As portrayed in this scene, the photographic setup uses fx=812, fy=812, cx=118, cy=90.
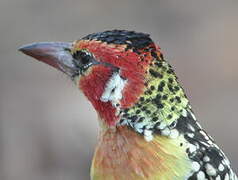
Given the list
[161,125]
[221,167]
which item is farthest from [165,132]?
[221,167]

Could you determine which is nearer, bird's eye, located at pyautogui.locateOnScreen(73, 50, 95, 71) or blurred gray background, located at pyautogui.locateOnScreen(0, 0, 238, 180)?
bird's eye, located at pyautogui.locateOnScreen(73, 50, 95, 71)

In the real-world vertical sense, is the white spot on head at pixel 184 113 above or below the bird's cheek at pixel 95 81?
below

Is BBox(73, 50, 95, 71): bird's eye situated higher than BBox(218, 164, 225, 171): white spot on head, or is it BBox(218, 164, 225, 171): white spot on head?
BBox(73, 50, 95, 71): bird's eye

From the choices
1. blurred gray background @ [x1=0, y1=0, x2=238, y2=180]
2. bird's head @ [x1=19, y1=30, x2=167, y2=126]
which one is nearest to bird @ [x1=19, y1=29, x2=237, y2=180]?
bird's head @ [x1=19, y1=30, x2=167, y2=126]

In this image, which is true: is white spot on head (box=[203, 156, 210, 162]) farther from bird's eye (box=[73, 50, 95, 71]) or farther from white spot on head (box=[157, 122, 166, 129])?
bird's eye (box=[73, 50, 95, 71])

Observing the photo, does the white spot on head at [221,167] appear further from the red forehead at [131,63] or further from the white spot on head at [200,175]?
the red forehead at [131,63]

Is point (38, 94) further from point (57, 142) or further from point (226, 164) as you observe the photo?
point (226, 164)

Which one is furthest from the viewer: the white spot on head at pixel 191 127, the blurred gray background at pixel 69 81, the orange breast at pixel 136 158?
the blurred gray background at pixel 69 81

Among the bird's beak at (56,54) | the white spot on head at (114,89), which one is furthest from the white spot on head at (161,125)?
the bird's beak at (56,54)
